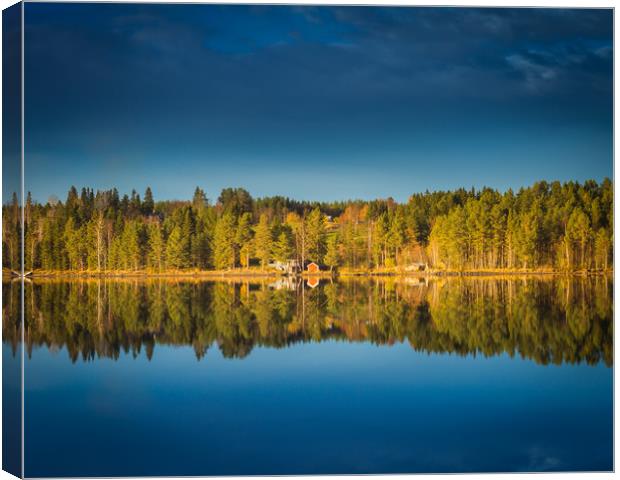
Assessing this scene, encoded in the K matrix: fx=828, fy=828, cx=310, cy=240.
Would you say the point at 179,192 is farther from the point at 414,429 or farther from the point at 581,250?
the point at 581,250

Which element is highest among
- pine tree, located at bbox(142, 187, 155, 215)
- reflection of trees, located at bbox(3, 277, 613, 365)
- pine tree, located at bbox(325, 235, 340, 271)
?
pine tree, located at bbox(142, 187, 155, 215)

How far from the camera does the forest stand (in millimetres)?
8805

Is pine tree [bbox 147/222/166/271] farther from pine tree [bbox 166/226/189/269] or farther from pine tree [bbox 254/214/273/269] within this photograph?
pine tree [bbox 254/214/273/269]

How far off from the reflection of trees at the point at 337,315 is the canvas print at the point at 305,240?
3 centimetres

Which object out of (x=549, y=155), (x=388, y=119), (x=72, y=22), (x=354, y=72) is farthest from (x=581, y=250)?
(x=72, y=22)

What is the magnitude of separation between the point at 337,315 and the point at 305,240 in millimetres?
965

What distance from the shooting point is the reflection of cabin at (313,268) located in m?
9.43

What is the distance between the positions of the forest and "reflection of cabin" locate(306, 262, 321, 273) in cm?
6

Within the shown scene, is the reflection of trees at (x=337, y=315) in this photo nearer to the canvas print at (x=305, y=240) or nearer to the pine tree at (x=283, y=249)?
the canvas print at (x=305, y=240)

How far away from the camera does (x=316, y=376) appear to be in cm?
870

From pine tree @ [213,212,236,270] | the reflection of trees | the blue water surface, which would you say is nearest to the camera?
the blue water surface

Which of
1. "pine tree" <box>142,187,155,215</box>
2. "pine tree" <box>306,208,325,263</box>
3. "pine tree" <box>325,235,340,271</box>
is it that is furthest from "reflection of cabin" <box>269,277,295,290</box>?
"pine tree" <box>142,187,155,215</box>

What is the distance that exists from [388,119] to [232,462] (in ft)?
12.9

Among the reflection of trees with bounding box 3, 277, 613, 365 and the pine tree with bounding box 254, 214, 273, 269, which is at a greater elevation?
the pine tree with bounding box 254, 214, 273, 269
